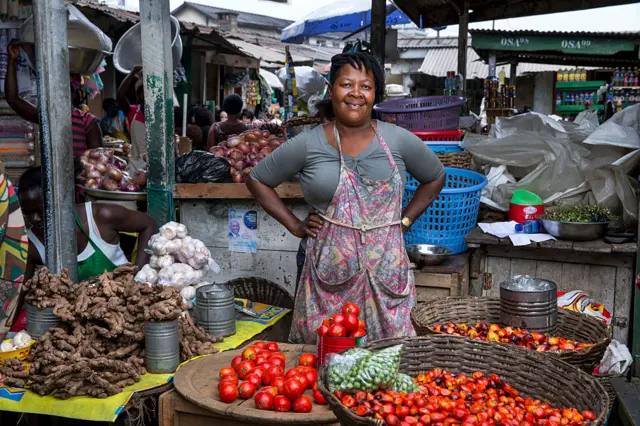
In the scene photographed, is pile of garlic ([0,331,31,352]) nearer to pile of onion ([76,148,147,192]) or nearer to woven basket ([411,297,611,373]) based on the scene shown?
woven basket ([411,297,611,373])

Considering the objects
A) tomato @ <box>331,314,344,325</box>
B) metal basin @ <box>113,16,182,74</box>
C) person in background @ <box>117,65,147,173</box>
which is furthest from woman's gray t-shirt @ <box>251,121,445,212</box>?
person in background @ <box>117,65,147,173</box>

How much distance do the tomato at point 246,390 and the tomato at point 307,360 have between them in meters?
0.28

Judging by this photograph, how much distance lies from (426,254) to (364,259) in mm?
1457

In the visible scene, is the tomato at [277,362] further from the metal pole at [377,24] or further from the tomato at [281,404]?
the metal pole at [377,24]

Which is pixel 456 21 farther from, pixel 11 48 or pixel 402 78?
pixel 402 78

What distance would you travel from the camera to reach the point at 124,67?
→ 6137 mm

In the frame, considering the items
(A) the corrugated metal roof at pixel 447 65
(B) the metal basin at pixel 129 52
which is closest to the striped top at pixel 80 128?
(B) the metal basin at pixel 129 52

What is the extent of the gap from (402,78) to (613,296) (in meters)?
19.4

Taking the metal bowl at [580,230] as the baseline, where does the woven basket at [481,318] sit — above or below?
below

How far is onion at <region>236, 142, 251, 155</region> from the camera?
4.93 metres

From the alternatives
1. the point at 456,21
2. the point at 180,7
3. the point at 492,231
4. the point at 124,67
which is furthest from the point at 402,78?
the point at 492,231

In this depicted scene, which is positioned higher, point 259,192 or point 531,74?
point 531,74

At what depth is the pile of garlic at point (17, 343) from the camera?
116 inches

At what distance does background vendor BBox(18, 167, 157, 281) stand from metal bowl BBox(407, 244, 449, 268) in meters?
1.70
